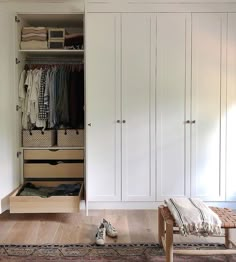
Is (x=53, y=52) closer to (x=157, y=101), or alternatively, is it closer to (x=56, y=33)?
(x=56, y=33)

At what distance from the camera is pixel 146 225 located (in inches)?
118

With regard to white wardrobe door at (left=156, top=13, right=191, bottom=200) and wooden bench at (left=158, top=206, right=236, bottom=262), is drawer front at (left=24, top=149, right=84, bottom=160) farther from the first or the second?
wooden bench at (left=158, top=206, right=236, bottom=262)

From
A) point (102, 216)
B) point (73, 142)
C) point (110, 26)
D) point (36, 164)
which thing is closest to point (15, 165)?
point (36, 164)

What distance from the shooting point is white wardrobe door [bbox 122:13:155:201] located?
3.32 meters

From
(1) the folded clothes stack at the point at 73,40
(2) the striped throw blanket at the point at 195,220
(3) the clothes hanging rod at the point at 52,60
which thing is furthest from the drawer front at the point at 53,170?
(2) the striped throw blanket at the point at 195,220

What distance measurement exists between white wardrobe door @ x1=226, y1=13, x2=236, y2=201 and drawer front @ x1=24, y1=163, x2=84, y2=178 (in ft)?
5.32

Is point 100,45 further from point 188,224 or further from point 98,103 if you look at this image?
point 188,224

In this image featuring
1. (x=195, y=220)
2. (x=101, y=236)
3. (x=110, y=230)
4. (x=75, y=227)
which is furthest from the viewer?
(x=75, y=227)

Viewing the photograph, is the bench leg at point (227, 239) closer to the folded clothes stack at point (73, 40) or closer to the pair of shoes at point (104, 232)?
the pair of shoes at point (104, 232)

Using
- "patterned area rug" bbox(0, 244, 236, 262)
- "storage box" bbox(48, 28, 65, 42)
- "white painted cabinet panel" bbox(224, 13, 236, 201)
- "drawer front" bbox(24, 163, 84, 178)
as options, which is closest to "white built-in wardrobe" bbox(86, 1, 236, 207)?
"white painted cabinet panel" bbox(224, 13, 236, 201)

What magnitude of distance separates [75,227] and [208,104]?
6.17 ft

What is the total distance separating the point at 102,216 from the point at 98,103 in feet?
3.92

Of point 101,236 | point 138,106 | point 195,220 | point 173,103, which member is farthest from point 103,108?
point 195,220

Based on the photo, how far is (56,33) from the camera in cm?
344
